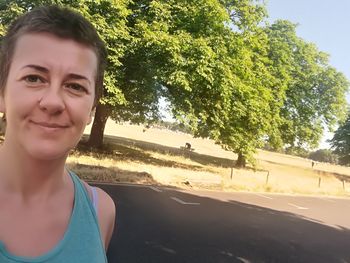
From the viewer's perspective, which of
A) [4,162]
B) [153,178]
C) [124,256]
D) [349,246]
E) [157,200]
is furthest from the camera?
[153,178]

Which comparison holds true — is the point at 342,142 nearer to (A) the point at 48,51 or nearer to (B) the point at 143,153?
(B) the point at 143,153

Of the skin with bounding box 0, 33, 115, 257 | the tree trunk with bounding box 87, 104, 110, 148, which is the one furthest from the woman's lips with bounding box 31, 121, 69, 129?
the tree trunk with bounding box 87, 104, 110, 148

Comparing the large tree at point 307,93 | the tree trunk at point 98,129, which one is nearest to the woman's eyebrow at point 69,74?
the tree trunk at point 98,129

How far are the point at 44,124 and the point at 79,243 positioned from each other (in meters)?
0.43

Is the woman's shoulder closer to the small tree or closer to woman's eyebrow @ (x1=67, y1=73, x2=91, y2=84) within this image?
woman's eyebrow @ (x1=67, y1=73, x2=91, y2=84)

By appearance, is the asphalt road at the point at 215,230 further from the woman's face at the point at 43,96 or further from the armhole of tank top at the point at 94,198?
the woman's face at the point at 43,96

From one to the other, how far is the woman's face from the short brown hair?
20 millimetres

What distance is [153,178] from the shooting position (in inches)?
559

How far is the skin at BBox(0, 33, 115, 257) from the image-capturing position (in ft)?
3.67

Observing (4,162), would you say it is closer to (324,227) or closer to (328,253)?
(328,253)

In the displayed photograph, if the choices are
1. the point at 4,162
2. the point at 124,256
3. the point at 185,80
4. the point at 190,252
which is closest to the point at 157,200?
the point at 190,252

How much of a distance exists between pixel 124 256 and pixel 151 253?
0.54 metres

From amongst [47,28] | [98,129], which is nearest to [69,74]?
[47,28]

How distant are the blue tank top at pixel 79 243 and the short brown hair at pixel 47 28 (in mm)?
496
